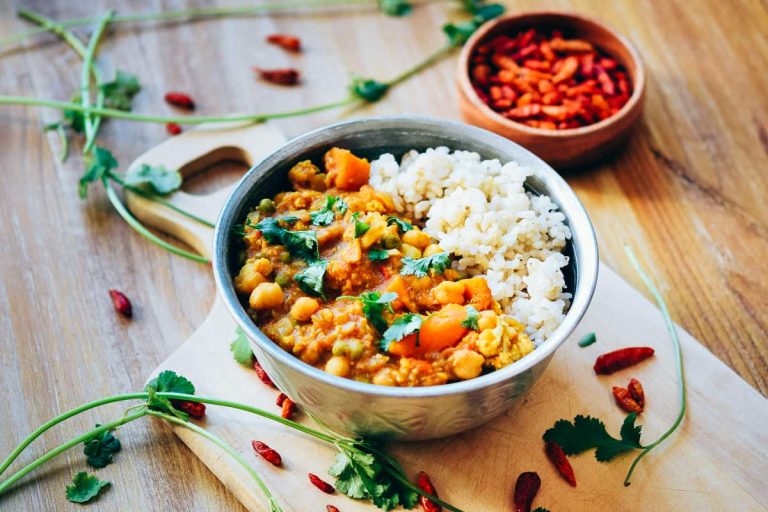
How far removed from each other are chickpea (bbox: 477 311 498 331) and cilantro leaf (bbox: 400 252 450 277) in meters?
0.28

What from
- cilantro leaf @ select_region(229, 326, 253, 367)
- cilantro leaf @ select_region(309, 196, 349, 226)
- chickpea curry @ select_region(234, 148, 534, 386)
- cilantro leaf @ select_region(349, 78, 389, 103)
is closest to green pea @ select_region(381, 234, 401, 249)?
chickpea curry @ select_region(234, 148, 534, 386)

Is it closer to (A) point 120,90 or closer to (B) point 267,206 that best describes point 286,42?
(A) point 120,90

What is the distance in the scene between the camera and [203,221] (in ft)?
11.5

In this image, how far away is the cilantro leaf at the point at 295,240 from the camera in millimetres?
2885

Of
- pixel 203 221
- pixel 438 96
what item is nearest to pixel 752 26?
pixel 438 96

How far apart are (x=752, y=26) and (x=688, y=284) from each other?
2030 millimetres

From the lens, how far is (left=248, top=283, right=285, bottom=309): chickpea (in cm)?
271

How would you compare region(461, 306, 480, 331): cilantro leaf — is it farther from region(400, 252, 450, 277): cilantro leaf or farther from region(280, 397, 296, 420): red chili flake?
region(280, 397, 296, 420): red chili flake

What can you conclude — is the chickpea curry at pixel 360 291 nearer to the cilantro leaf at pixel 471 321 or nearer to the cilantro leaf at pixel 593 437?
the cilantro leaf at pixel 471 321

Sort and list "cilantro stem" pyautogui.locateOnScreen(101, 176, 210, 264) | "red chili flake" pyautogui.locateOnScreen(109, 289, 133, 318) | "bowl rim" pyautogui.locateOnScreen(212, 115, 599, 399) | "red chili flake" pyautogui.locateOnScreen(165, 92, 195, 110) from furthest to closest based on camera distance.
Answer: "red chili flake" pyautogui.locateOnScreen(165, 92, 195, 110), "cilantro stem" pyautogui.locateOnScreen(101, 176, 210, 264), "red chili flake" pyautogui.locateOnScreen(109, 289, 133, 318), "bowl rim" pyautogui.locateOnScreen(212, 115, 599, 399)

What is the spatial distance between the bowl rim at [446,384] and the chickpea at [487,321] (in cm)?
17

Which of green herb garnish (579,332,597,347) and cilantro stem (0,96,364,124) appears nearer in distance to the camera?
green herb garnish (579,332,597,347)

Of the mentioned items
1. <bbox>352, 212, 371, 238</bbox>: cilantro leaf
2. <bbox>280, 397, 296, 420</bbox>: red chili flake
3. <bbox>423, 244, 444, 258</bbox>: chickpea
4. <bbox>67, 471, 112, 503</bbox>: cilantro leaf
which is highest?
<bbox>352, 212, 371, 238</bbox>: cilantro leaf

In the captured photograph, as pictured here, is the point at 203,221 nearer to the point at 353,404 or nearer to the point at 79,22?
the point at 353,404
